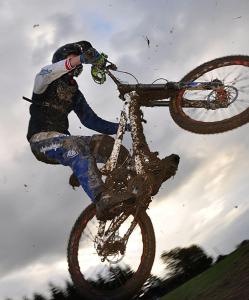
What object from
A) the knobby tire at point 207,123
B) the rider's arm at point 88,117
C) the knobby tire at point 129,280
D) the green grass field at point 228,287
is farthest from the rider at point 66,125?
the green grass field at point 228,287

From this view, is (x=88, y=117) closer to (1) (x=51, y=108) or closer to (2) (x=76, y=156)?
(1) (x=51, y=108)

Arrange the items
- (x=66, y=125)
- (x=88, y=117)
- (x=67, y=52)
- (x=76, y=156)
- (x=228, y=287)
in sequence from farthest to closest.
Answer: (x=88, y=117), (x=66, y=125), (x=67, y=52), (x=76, y=156), (x=228, y=287)

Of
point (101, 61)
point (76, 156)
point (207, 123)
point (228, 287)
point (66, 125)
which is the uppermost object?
point (66, 125)

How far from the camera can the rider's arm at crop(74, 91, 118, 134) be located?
7.98 meters

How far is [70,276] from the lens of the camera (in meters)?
7.41

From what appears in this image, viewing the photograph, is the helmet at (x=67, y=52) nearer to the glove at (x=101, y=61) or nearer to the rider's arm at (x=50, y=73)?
the rider's arm at (x=50, y=73)

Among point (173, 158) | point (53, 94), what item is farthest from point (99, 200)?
point (53, 94)

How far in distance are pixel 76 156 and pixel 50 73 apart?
143cm

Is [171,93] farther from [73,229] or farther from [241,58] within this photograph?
[73,229]

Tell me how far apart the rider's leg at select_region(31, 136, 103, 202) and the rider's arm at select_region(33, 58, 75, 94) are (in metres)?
0.93

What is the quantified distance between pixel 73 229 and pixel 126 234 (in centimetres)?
147

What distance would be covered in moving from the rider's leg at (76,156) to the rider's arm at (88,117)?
1095mm

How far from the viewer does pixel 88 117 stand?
815cm

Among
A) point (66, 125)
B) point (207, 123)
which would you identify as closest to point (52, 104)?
point (66, 125)
